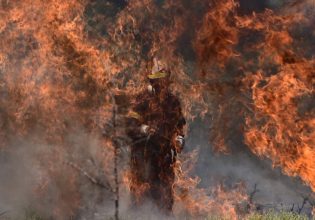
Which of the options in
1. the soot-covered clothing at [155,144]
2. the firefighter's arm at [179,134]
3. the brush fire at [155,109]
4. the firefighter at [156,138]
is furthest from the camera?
the brush fire at [155,109]

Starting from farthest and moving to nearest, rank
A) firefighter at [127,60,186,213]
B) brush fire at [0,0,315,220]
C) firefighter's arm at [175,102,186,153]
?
brush fire at [0,0,315,220], firefighter's arm at [175,102,186,153], firefighter at [127,60,186,213]

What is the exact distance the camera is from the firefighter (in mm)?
9492

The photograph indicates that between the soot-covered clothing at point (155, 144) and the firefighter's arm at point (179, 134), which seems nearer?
the soot-covered clothing at point (155, 144)

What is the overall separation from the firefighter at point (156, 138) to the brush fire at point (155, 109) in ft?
0.08

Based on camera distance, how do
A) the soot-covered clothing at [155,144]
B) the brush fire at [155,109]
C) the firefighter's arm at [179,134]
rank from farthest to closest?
1. the brush fire at [155,109]
2. the firefighter's arm at [179,134]
3. the soot-covered clothing at [155,144]

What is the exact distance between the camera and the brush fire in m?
10.1

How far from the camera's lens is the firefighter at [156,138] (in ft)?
31.1

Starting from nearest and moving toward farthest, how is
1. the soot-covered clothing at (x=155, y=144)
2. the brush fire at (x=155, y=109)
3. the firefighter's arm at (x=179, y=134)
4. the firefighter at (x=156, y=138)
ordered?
1. the firefighter at (x=156, y=138)
2. the soot-covered clothing at (x=155, y=144)
3. the firefighter's arm at (x=179, y=134)
4. the brush fire at (x=155, y=109)

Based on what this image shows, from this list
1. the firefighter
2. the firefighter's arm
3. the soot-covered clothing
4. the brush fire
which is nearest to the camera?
the firefighter

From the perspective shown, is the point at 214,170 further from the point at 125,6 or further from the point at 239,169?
the point at 125,6

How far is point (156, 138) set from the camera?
9.90m

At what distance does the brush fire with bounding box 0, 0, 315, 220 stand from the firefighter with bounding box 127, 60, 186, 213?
0.08ft

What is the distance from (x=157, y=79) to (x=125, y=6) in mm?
9126

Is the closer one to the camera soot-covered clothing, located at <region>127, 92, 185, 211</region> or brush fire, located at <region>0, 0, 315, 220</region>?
soot-covered clothing, located at <region>127, 92, 185, 211</region>
